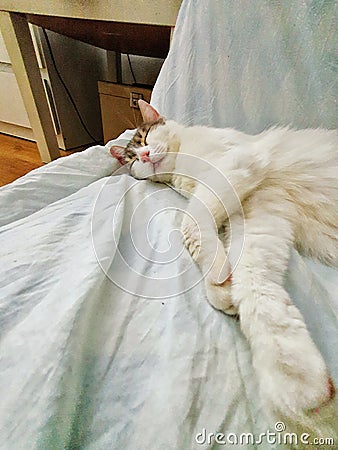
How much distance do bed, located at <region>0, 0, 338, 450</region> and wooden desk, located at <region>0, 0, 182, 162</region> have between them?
0.62 ft

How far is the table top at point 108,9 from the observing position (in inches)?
36.6

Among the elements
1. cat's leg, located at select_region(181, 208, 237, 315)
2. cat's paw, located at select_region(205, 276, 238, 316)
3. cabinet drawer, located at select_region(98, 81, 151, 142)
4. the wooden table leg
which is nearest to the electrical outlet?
cabinet drawer, located at select_region(98, 81, 151, 142)

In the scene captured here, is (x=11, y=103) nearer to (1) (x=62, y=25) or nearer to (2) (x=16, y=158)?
(2) (x=16, y=158)

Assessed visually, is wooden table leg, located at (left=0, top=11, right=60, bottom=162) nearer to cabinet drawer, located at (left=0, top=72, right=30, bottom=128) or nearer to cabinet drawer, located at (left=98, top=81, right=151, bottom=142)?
cabinet drawer, located at (left=98, top=81, right=151, bottom=142)

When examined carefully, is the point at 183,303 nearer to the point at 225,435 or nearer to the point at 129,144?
the point at 225,435

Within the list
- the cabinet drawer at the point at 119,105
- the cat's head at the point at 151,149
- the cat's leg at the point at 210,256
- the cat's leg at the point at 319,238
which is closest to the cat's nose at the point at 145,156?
the cat's head at the point at 151,149

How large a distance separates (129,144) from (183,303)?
60 cm

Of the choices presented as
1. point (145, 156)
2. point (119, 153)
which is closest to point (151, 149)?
point (145, 156)

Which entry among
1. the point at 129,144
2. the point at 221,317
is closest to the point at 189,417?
the point at 221,317

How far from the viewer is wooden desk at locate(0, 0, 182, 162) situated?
3.16ft

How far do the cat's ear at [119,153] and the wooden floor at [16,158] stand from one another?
0.93 metres

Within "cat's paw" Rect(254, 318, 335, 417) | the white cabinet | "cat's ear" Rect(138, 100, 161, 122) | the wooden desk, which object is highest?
the wooden desk

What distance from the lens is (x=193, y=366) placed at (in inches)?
14.1

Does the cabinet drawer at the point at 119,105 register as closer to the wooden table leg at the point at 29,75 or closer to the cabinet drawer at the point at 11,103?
the wooden table leg at the point at 29,75
